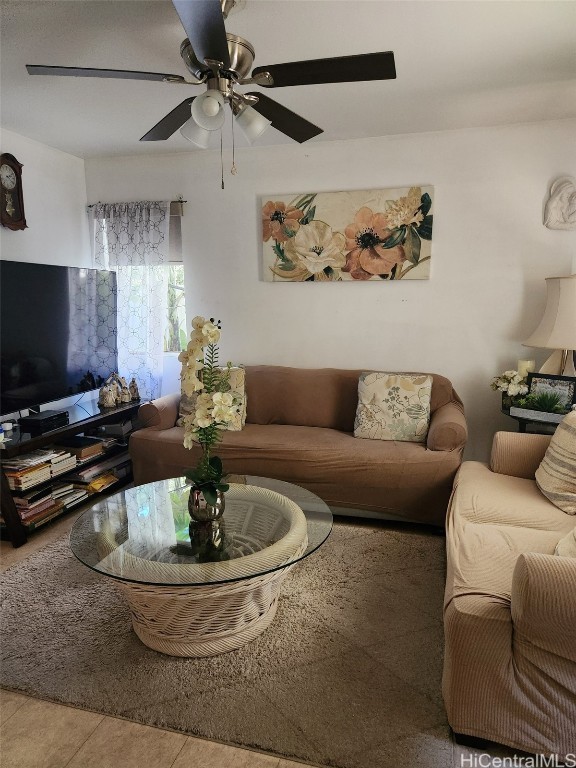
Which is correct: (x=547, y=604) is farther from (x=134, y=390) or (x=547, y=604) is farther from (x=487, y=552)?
(x=134, y=390)

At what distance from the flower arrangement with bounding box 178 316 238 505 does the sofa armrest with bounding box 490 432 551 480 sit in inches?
59.8

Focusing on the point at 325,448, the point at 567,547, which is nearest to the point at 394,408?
the point at 325,448

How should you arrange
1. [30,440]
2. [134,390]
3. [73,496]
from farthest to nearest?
1. [134,390]
2. [73,496]
3. [30,440]

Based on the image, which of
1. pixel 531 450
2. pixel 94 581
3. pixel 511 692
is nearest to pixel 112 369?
pixel 94 581

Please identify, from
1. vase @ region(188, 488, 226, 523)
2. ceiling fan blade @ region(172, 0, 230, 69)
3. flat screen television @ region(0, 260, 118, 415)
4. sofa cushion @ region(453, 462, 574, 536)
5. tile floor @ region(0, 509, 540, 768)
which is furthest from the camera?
flat screen television @ region(0, 260, 118, 415)

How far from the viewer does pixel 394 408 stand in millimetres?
3230

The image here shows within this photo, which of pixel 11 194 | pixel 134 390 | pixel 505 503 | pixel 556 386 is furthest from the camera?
pixel 134 390

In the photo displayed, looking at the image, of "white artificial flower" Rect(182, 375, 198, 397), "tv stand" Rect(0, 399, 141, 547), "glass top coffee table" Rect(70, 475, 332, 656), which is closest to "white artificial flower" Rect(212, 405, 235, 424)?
"white artificial flower" Rect(182, 375, 198, 397)

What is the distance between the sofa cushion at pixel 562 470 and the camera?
2.20 metres

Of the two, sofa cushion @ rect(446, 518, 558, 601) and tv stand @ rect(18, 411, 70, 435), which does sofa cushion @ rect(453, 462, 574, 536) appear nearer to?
sofa cushion @ rect(446, 518, 558, 601)

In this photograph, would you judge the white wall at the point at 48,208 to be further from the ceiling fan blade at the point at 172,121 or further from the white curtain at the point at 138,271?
the ceiling fan blade at the point at 172,121

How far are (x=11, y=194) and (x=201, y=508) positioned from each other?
2646 millimetres

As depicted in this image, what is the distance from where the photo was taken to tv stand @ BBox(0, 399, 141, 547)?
271cm

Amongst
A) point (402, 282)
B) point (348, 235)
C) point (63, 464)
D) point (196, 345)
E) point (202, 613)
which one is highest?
point (348, 235)
